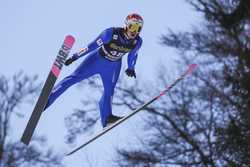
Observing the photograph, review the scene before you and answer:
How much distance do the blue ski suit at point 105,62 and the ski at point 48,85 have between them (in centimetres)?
23

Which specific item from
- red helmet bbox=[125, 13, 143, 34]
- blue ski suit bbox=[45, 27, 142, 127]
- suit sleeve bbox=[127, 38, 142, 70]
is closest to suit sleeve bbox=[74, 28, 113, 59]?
blue ski suit bbox=[45, 27, 142, 127]

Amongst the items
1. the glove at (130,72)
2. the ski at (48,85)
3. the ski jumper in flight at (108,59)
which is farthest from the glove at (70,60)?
the glove at (130,72)

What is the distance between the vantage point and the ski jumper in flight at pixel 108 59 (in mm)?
7094

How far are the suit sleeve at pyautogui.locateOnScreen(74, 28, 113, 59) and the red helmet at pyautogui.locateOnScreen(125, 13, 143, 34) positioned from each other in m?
0.25

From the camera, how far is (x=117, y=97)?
1598 centimetres

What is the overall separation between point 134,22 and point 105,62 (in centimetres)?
93

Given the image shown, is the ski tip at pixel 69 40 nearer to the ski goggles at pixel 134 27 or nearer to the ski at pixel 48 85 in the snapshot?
the ski at pixel 48 85

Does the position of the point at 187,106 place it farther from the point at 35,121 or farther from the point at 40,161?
the point at 35,121

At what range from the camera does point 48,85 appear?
24.3 ft

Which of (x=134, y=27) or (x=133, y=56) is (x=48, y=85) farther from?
(x=134, y=27)

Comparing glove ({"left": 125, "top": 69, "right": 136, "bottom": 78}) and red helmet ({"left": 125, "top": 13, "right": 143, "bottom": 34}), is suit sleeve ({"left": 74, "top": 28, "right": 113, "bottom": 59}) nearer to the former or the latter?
red helmet ({"left": 125, "top": 13, "right": 143, "bottom": 34})

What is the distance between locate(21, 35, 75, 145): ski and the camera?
23.9ft

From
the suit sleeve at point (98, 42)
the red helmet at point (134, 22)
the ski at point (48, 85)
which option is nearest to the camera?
the red helmet at point (134, 22)

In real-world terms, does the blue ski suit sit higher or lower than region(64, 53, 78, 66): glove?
higher
